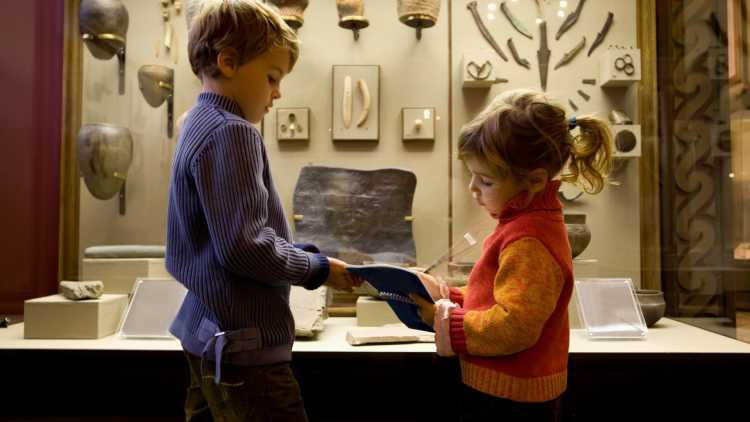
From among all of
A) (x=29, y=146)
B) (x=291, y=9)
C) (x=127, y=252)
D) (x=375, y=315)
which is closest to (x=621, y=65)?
(x=291, y=9)

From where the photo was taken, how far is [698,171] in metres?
3.74

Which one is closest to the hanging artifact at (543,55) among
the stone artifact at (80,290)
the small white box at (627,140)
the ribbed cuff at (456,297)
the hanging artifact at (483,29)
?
the hanging artifact at (483,29)

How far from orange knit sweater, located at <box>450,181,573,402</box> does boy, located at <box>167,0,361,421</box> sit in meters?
0.38

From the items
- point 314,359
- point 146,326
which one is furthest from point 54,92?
point 314,359

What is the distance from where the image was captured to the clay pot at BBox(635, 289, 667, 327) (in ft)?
11.1

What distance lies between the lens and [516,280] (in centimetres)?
147

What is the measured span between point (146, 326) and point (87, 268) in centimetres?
81

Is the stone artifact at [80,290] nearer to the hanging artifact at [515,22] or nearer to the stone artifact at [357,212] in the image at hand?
the stone artifact at [357,212]

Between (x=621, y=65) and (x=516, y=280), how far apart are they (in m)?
2.78

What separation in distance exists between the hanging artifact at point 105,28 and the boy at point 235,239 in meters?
2.50

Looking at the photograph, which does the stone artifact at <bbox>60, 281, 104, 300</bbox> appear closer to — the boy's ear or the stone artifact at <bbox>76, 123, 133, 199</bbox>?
the stone artifact at <bbox>76, 123, 133, 199</bbox>

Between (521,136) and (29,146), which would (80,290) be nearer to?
(29,146)

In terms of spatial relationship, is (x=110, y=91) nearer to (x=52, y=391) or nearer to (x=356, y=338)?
(x=52, y=391)

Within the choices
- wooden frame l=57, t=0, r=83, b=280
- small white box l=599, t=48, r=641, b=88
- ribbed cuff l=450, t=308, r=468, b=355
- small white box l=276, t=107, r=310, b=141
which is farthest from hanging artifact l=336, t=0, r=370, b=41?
ribbed cuff l=450, t=308, r=468, b=355
